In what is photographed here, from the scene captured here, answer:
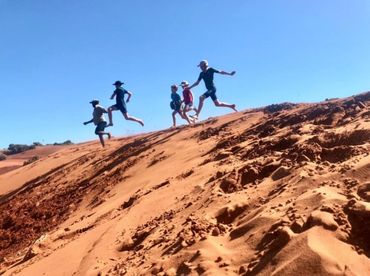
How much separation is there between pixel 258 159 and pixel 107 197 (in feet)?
10.8

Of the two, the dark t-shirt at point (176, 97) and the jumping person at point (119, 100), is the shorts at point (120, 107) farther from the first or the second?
the dark t-shirt at point (176, 97)

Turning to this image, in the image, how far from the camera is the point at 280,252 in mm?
3383

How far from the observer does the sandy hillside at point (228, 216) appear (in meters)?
3.45

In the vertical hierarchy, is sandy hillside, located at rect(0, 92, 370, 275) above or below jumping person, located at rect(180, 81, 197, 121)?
below

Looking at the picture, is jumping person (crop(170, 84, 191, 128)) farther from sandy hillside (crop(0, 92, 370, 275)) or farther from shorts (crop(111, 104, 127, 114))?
sandy hillside (crop(0, 92, 370, 275))

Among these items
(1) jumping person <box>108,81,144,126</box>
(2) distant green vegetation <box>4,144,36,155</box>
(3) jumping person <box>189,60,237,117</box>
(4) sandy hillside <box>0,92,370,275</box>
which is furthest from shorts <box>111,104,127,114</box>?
(2) distant green vegetation <box>4,144,36,155</box>

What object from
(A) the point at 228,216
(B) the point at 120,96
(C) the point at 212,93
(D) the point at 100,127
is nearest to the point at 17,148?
(D) the point at 100,127

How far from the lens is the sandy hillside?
3447mm

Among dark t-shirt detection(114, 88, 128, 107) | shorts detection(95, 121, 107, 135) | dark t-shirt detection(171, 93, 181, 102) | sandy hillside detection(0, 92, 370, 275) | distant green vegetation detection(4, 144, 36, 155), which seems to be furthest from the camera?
distant green vegetation detection(4, 144, 36, 155)

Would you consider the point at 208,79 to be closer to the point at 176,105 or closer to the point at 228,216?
the point at 176,105

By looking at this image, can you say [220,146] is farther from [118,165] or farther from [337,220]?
[337,220]

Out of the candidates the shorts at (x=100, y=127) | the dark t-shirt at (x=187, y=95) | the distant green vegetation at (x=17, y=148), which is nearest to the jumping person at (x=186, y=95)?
the dark t-shirt at (x=187, y=95)

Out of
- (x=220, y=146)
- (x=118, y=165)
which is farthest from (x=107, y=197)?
(x=118, y=165)

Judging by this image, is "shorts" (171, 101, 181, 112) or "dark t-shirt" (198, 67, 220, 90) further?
"shorts" (171, 101, 181, 112)
